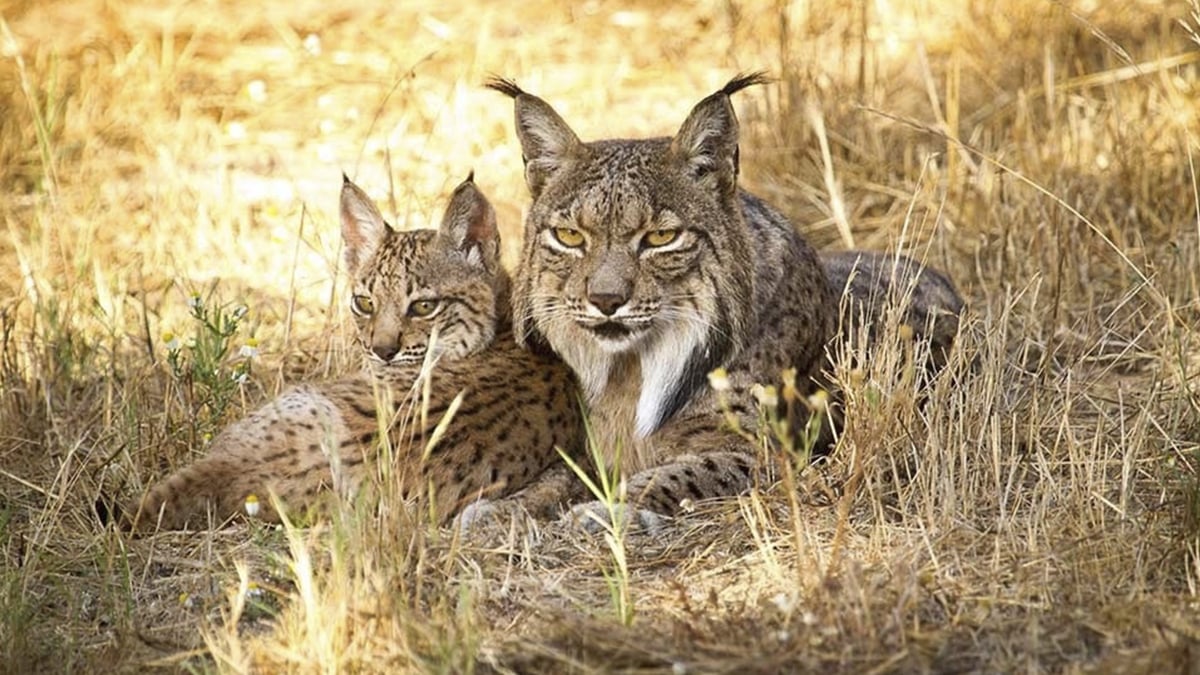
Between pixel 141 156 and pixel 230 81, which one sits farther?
pixel 230 81

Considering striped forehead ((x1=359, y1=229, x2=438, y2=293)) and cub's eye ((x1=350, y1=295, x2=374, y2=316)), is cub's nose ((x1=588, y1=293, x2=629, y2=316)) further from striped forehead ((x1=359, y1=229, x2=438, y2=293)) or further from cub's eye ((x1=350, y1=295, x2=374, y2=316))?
cub's eye ((x1=350, y1=295, x2=374, y2=316))

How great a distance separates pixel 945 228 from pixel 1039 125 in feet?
3.32

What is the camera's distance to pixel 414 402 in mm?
5258

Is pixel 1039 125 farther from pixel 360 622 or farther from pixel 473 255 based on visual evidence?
pixel 360 622

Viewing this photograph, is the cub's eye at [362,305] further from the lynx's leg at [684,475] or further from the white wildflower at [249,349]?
the lynx's leg at [684,475]

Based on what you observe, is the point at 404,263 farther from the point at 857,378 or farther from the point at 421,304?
the point at 857,378

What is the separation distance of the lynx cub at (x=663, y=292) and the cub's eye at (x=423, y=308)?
0.32 metres

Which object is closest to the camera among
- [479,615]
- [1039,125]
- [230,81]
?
[479,615]

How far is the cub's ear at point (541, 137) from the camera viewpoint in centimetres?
597

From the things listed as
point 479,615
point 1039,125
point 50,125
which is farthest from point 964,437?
point 50,125

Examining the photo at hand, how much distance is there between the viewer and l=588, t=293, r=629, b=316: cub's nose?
570 cm

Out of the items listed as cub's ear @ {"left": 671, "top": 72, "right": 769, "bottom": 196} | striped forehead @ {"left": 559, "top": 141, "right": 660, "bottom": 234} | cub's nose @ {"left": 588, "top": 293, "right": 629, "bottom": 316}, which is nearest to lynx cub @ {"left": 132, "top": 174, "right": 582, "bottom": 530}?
cub's nose @ {"left": 588, "top": 293, "right": 629, "bottom": 316}

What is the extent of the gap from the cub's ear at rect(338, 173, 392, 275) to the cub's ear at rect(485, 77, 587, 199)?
780mm

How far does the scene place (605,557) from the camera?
526 cm
